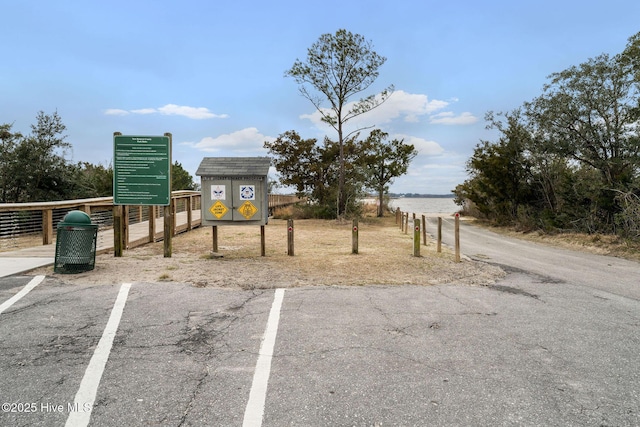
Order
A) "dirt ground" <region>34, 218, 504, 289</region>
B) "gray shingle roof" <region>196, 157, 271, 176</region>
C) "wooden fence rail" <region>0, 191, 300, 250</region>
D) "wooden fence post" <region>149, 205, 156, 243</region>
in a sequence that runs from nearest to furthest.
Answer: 1. "dirt ground" <region>34, 218, 504, 289</region>
2. "gray shingle roof" <region>196, 157, 271, 176</region>
3. "wooden fence rail" <region>0, 191, 300, 250</region>
4. "wooden fence post" <region>149, 205, 156, 243</region>

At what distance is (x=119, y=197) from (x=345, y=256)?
17.0 feet

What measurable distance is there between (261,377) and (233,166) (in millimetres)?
6732

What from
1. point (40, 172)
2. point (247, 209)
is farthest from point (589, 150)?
point (40, 172)

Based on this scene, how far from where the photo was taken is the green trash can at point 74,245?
21.7 ft

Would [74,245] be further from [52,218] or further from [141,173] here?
[52,218]

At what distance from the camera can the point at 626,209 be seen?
1404cm

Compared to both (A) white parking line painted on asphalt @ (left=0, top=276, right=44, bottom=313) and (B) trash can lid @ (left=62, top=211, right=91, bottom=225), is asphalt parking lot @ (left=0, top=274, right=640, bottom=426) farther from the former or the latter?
(B) trash can lid @ (left=62, top=211, right=91, bottom=225)

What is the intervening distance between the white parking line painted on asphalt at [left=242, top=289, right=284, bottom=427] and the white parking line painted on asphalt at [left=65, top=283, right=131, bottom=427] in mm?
1048

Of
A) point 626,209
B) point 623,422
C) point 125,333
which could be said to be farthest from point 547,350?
point 626,209

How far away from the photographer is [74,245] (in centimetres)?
664

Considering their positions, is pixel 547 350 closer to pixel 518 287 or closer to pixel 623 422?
pixel 623 422

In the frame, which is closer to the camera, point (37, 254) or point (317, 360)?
point (317, 360)

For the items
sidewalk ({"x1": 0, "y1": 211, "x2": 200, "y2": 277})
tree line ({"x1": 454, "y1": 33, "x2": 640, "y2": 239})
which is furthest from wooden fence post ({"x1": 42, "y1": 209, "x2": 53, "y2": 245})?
tree line ({"x1": 454, "y1": 33, "x2": 640, "y2": 239})

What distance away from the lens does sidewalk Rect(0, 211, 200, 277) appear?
22.0 feet
